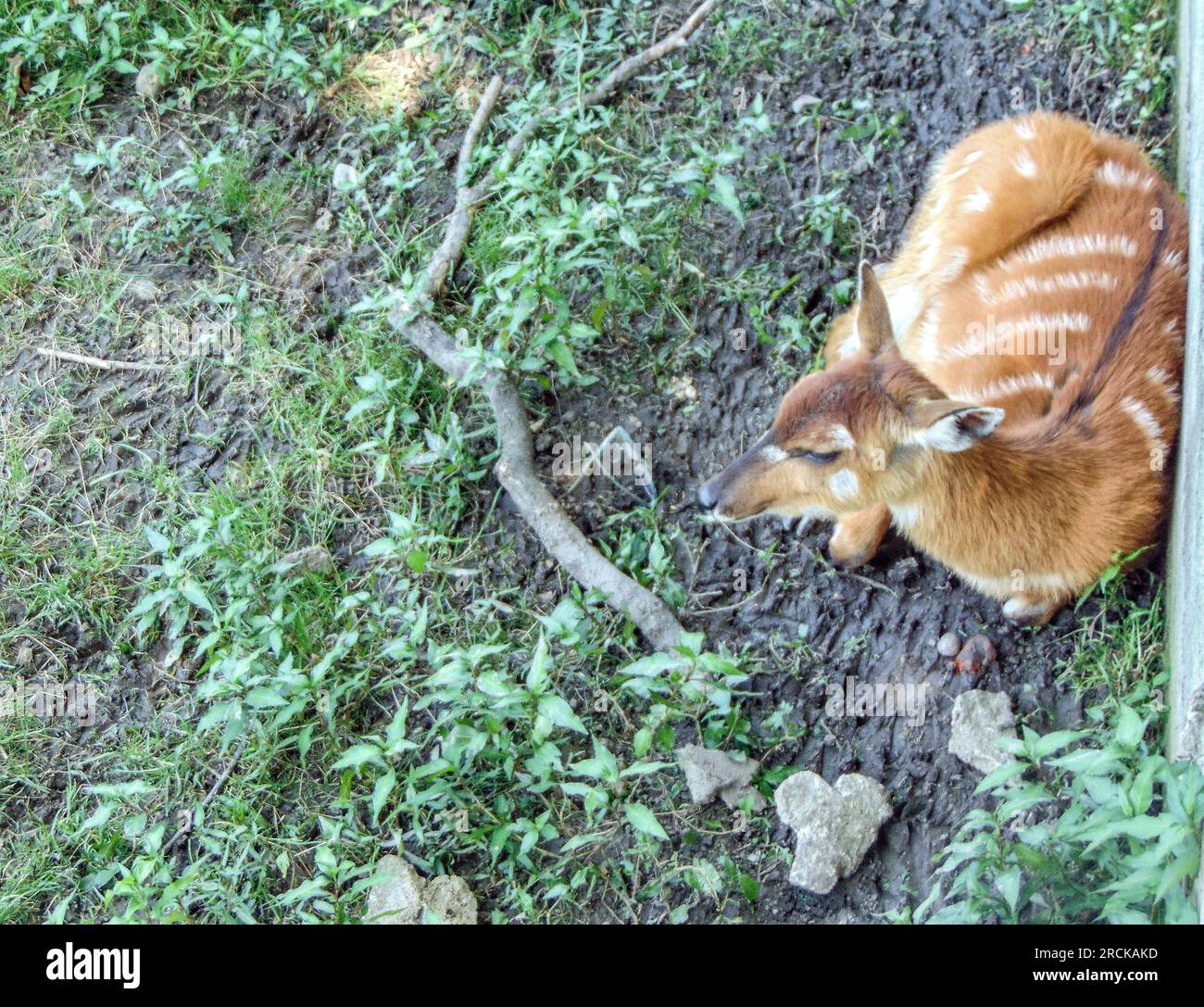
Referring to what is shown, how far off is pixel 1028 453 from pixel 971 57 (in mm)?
2095

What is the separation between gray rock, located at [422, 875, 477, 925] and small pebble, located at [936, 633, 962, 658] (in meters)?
1.54

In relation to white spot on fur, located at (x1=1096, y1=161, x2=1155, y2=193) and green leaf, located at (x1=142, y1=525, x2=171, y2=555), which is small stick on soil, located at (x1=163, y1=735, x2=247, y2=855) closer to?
green leaf, located at (x1=142, y1=525, x2=171, y2=555)

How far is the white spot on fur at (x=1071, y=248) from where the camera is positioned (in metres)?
3.59

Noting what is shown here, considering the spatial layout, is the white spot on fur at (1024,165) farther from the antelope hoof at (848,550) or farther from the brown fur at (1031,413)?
the antelope hoof at (848,550)

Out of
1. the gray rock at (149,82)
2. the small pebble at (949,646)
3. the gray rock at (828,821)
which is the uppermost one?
the gray rock at (149,82)

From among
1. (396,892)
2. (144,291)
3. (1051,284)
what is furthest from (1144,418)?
(144,291)

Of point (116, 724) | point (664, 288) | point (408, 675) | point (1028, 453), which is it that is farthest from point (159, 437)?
point (1028, 453)

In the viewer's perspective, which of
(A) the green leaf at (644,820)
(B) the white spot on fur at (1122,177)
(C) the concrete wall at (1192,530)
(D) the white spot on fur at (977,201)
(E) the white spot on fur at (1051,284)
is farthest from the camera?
(D) the white spot on fur at (977,201)

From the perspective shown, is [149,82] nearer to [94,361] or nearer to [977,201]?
[94,361]

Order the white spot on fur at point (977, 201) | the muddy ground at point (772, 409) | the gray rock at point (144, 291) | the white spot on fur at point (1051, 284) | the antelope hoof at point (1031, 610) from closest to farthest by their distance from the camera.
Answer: the muddy ground at point (772, 409)
the antelope hoof at point (1031, 610)
the white spot on fur at point (1051, 284)
the white spot on fur at point (977, 201)
the gray rock at point (144, 291)

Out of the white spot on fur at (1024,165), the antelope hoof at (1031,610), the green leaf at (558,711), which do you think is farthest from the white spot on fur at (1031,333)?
the green leaf at (558,711)

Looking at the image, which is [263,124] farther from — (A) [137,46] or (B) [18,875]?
(B) [18,875]

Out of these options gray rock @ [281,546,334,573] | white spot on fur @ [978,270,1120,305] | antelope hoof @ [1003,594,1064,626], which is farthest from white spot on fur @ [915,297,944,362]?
gray rock @ [281,546,334,573]

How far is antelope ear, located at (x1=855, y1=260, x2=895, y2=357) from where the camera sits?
330 cm
